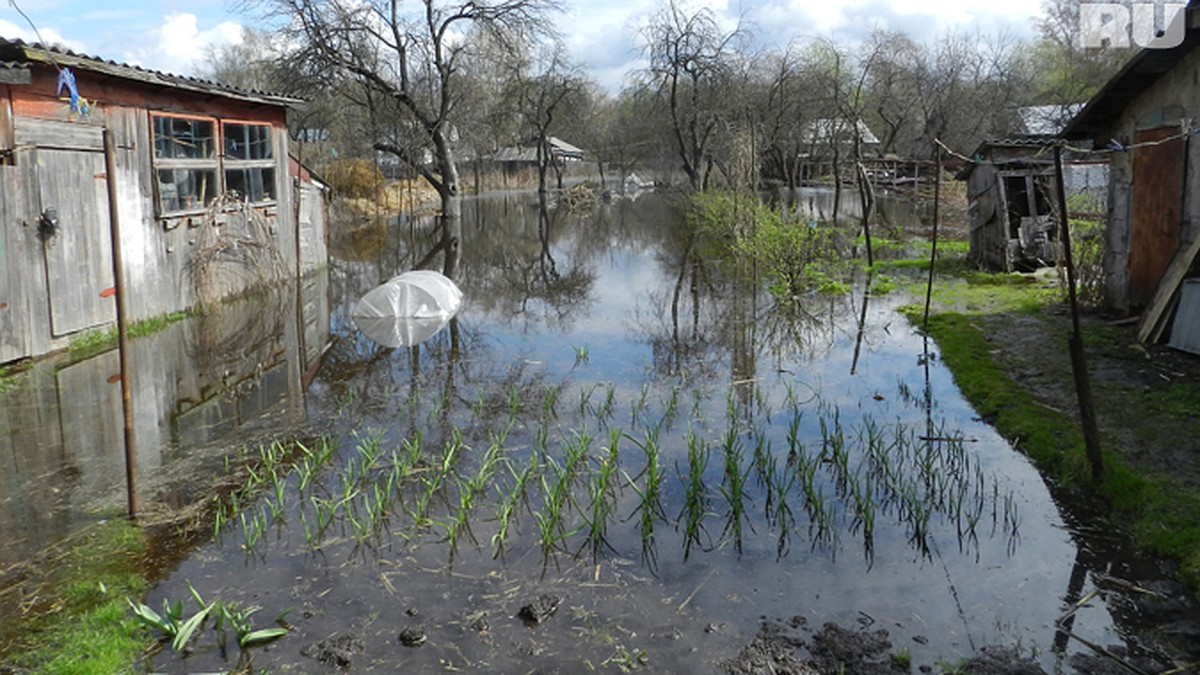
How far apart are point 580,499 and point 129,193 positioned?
8.57 m

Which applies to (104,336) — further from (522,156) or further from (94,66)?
(522,156)

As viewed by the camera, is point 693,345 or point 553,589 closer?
point 553,589

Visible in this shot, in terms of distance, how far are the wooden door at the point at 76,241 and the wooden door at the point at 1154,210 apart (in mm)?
11980

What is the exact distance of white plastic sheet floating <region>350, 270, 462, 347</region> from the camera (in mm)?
13664

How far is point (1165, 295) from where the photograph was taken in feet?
32.8

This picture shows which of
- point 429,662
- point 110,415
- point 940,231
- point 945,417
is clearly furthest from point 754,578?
point 940,231

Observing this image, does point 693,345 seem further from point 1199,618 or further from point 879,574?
point 1199,618

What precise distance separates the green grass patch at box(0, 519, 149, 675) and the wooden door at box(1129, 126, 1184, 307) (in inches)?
422

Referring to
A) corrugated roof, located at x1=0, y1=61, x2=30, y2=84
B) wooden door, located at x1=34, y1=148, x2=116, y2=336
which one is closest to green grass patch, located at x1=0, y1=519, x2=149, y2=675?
corrugated roof, located at x1=0, y1=61, x2=30, y2=84

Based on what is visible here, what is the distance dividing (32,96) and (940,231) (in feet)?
72.9

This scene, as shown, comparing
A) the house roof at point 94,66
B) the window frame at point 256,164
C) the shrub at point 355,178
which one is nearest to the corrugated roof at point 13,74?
the house roof at point 94,66

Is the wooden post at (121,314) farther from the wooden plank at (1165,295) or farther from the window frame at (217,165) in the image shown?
the wooden plank at (1165,295)

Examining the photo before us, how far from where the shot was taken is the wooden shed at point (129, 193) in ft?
32.7

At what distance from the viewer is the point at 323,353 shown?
1179cm
